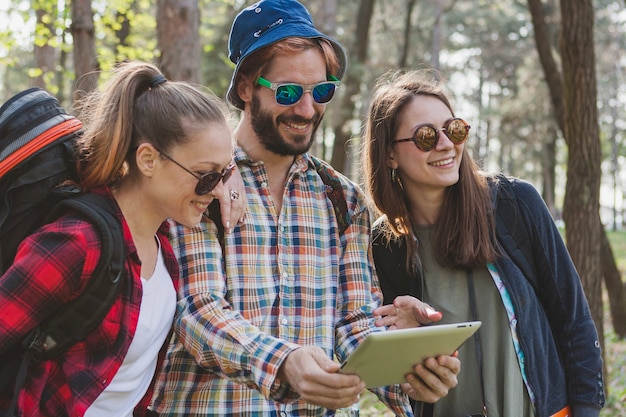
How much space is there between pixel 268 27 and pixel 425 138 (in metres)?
0.98

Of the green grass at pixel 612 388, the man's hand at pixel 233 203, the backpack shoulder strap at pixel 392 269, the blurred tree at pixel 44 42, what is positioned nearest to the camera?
the man's hand at pixel 233 203

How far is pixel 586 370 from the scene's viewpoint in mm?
3166

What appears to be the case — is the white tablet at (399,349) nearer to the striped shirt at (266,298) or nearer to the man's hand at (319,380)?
the man's hand at (319,380)

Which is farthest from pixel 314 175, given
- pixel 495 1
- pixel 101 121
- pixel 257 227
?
pixel 495 1

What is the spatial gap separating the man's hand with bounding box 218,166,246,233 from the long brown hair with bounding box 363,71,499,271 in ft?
2.95

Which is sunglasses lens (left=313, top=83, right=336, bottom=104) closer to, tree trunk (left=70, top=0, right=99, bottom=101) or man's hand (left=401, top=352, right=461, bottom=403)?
man's hand (left=401, top=352, right=461, bottom=403)

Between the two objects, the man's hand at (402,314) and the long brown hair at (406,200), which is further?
the long brown hair at (406,200)

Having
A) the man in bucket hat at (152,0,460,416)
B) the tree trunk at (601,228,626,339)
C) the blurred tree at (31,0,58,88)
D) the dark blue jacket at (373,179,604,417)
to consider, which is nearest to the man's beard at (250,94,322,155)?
the man in bucket hat at (152,0,460,416)

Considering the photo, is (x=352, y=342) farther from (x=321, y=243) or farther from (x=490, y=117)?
(x=490, y=117)

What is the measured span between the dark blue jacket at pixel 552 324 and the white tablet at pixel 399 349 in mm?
685

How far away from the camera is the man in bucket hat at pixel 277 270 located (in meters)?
2.75

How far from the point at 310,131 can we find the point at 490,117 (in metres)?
32.0

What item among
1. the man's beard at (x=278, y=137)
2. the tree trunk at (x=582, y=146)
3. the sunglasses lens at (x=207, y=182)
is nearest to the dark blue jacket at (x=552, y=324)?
the man's beard at (x=278, y=137)

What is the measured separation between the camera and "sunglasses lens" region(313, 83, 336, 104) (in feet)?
10.8
